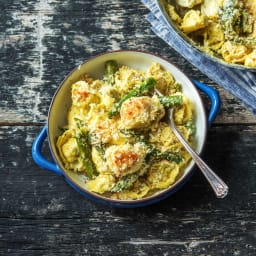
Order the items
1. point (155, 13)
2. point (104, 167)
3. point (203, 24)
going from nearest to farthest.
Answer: point (104, 167), point (203, 24), point (155, 13)

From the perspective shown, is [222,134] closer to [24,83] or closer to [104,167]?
[104,167]

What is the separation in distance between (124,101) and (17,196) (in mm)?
452

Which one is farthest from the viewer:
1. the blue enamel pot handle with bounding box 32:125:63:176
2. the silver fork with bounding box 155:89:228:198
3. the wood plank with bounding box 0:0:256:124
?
the wood plank with bounding box 0:0:256:124

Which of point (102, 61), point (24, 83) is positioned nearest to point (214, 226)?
point (102, 61)

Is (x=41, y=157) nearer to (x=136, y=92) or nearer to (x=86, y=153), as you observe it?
(x=86, y=153)

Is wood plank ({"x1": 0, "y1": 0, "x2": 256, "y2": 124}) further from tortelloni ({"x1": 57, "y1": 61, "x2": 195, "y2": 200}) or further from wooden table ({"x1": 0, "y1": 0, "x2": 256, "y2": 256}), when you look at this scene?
tortelloni ({"x1": 57, "y1": 61, "x2": 195, "y2": 200})

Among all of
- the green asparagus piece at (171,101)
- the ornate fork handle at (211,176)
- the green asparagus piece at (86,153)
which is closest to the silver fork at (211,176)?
the ornate fork handle at (211,176)

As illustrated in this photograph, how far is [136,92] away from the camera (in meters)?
1.67

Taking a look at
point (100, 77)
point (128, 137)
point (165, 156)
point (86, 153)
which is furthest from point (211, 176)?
point (100, 77)

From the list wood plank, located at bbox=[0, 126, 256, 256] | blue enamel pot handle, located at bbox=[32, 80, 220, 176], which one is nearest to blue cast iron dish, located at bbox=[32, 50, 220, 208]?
blue enamel pot handle, located at bbox=[32, 80, 220, 176]

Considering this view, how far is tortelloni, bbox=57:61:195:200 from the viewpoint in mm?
1615

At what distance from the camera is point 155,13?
189 centimetres

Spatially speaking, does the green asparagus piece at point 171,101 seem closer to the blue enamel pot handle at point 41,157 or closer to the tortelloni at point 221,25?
the tortelloni at point 221,25

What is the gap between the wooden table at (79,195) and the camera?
69.5 inches
